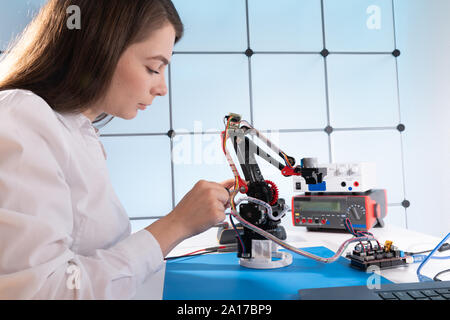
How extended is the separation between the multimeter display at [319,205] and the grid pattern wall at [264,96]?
2.38 ft

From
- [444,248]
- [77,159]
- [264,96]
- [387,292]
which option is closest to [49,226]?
[77,159]

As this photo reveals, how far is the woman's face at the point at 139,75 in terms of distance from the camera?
68 cm

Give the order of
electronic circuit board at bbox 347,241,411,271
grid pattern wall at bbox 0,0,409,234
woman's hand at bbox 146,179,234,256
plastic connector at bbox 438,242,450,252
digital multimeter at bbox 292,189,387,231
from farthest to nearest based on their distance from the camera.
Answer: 1. grid pattern wall at bbox 0,0,409,234
2. digital multimeter at bbox 292,189,387,231
3. plastic connector at bbox 438,242,450,252
4. electronic circuit board at bbox 347,241,411,271
5. woman's hand at bbox 146,179,234,256

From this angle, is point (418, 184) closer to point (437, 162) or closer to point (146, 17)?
point (437, 162)

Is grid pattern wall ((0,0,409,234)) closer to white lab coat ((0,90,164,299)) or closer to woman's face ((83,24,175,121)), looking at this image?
woman's face ((83,24,175,121))

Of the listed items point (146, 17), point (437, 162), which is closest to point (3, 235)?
point (146, 17)

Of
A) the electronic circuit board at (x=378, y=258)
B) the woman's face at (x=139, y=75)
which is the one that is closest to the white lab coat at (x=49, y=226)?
the woman's face at (x=139, y=75)

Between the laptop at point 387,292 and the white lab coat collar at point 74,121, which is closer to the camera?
the laptop at point 387,292

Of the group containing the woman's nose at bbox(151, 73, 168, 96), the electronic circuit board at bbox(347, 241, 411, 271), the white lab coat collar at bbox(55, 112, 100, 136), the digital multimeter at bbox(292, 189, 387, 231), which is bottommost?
the electronic circuit board at bbox(347, 241, 411, 271)

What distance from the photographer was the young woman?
446mm

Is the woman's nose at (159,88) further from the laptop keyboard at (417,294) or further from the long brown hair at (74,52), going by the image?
the laptop keyboard at (417,294)

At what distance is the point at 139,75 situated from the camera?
2.29 ft

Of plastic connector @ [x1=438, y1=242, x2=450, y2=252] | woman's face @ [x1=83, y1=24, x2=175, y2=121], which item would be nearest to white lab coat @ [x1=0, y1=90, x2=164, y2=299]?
woman's face @ [x1=83, y1=24, x2=175, y2=121]

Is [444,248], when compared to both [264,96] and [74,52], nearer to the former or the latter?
[74,52]
